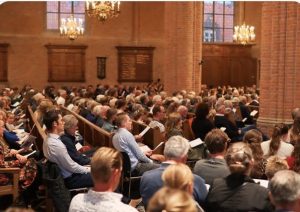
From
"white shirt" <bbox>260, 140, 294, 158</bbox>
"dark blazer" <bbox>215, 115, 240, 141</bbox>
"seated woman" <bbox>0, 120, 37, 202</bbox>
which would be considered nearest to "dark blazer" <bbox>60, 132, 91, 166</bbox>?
"seated woman" <bbox>0, 120, 37, 202</bbox>

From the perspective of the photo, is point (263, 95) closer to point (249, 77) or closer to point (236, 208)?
point (236, 208)

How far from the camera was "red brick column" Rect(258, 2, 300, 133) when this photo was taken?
36.8ft

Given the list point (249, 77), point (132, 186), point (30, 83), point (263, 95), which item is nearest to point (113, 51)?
point (30, 83)

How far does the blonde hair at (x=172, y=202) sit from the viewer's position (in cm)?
247

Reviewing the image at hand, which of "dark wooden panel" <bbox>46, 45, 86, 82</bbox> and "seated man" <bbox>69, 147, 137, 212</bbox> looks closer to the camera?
"seated man" <bbox>69, 147, 137, 212</bbox>

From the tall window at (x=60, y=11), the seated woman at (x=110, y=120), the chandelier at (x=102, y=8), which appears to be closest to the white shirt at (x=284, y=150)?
the seated woman at (x=110, y=120)

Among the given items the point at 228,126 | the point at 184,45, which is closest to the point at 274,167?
the point at 228,126

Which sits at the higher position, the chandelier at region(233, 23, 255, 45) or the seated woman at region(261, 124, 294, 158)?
the chandelier at region(233, 23, 255, 45)

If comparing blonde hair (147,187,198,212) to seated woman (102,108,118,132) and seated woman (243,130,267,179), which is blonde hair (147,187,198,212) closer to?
seated woman (243,130,267,179)

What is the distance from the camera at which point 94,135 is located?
9234 mm

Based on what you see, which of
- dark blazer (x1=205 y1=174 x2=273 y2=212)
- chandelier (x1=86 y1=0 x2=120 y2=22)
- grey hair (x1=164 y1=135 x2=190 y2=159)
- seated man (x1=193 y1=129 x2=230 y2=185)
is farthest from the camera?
chandelier (x1=86 y1=0 x2=120 y2=22)

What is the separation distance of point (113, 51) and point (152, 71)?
6.94 feet

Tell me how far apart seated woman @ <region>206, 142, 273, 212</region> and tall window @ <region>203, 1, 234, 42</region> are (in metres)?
23.1

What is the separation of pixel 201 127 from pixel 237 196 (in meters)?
5.05
